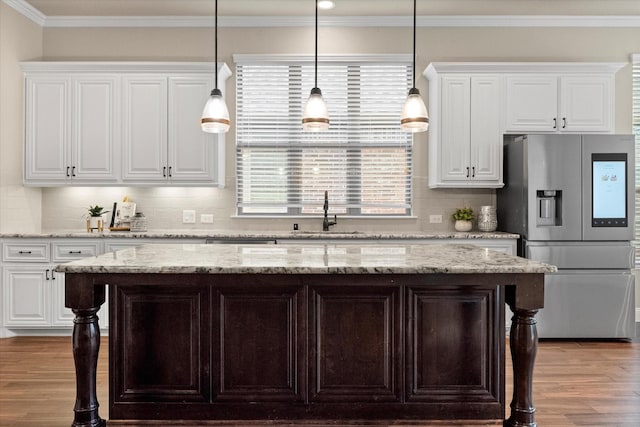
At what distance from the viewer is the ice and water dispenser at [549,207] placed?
429 centimetres

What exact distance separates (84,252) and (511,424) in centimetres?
368

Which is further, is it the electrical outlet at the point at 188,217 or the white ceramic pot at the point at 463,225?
the electrical outlet at the point at 188,217

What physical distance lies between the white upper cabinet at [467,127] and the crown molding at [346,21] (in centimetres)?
66

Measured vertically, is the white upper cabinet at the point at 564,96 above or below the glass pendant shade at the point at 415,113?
above

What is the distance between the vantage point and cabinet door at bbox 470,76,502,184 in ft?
15.4

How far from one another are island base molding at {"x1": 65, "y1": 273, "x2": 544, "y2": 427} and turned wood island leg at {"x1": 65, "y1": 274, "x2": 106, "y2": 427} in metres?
0.14

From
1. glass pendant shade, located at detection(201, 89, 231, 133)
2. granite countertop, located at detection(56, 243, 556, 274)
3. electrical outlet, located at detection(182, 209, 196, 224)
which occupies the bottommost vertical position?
granite countertop, located at detection(56, 243, 556, 274)

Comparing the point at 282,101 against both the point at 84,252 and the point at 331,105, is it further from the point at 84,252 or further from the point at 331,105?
the point at 84,252

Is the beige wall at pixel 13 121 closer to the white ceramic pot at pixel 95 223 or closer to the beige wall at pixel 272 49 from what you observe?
the beige wall at pixel 272 49

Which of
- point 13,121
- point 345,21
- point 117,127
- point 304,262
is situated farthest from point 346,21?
point 304,262

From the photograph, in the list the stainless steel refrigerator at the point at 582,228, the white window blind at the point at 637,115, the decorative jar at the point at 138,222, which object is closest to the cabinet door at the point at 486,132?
the stainless steel refrigerator at the point at 582,228

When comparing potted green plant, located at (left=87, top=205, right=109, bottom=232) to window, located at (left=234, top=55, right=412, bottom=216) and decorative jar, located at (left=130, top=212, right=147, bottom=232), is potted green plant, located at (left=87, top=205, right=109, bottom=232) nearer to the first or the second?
decorative jar, located at (left=130, top=212, right=147, bottom=232)

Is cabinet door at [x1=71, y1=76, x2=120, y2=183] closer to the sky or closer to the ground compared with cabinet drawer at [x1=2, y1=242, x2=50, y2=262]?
closer to the sky

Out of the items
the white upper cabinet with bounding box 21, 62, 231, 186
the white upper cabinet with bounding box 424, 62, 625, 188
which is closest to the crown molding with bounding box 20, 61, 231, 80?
the white upper cabinet with bounding box 21, 62, 231, 186
